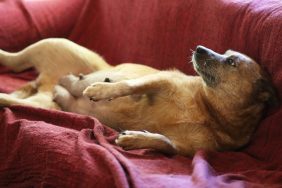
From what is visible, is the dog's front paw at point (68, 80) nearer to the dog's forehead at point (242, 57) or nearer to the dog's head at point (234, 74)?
the dog's head at point (234, 74)

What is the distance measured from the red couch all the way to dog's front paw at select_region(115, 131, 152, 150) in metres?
0.04

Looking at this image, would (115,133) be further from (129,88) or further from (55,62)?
(55,62)

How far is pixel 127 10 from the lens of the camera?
3.23 m

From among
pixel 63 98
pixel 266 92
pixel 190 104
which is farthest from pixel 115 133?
pixel 266 92

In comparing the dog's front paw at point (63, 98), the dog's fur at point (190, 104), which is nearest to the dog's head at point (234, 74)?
the dog's fur at point (190, 104)

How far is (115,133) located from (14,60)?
1.25 m

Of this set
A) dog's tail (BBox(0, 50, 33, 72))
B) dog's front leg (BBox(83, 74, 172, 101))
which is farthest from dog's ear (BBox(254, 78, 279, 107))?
dog's tail (BBox(0, 50, 33, 72))

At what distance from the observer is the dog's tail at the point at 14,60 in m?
3.04

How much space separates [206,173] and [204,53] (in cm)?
72

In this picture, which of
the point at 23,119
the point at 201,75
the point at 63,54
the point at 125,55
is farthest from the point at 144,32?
the point at 23,119

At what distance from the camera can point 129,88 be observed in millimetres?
2295

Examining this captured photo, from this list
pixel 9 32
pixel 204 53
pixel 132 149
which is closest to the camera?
pixel 132 149

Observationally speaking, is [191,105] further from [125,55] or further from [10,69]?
[10,69]

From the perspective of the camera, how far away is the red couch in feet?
5.84
